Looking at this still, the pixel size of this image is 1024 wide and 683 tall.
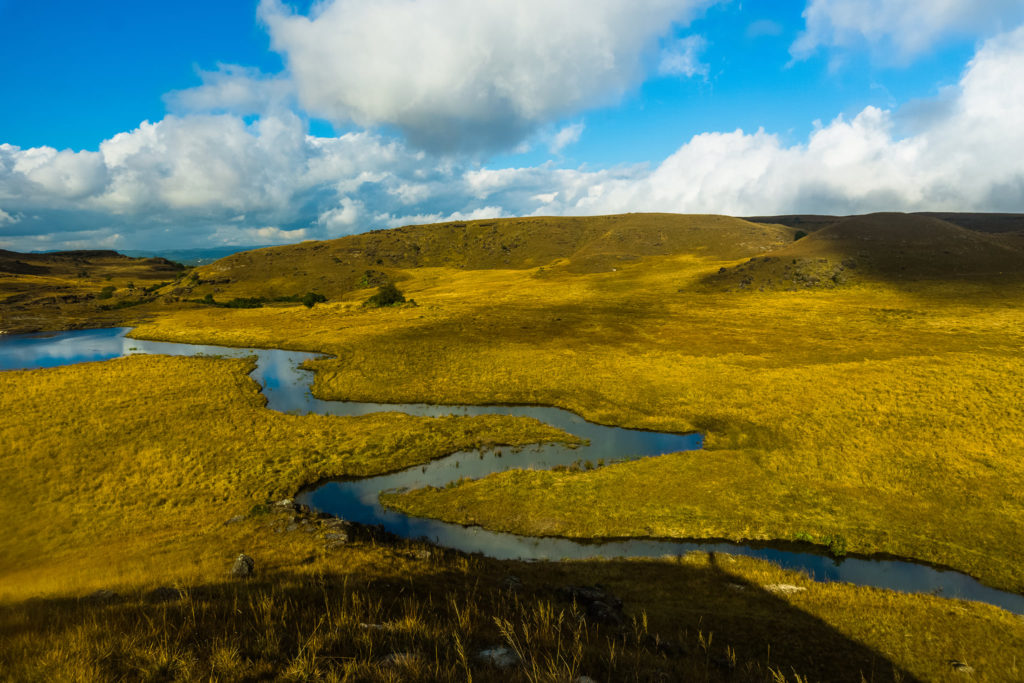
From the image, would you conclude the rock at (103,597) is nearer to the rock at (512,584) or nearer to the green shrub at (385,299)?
the rock at (512,584)

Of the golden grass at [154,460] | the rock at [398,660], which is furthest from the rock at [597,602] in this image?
the golden grass at [154,460]

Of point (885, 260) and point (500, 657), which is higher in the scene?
point (885, 260)

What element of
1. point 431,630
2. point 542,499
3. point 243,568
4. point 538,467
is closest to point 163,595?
point 243,568

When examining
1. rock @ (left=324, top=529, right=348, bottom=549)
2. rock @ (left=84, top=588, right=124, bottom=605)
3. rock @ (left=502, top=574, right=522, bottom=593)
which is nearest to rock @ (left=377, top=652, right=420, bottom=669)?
rock @ (left=502, top=574, right=522, bottom=593)

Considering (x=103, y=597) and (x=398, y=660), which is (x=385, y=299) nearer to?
(x=103, y=597)

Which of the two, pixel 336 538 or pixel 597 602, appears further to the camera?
pixel 336 538

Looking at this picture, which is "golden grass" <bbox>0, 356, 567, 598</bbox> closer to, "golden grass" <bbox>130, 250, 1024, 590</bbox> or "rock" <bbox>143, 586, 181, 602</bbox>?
"rock" <bbox>143, 586, 181, 602</bbox>

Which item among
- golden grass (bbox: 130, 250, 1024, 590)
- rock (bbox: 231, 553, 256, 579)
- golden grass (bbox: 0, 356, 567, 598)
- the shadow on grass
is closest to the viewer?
the shadow on grass
